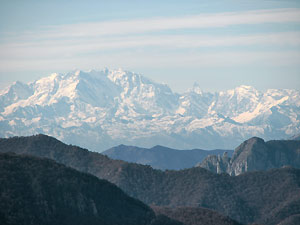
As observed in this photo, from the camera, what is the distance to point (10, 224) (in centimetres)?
18225

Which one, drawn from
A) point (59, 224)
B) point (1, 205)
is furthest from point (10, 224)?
point (59, 224)

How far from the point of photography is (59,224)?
200m

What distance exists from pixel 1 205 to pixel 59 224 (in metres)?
17.8

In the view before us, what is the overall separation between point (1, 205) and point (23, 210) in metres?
7.09

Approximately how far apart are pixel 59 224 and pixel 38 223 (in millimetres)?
7760

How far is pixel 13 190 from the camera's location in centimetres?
19925

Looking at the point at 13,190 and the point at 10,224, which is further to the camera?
the point at 13,190

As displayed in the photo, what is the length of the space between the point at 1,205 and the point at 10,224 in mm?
7349

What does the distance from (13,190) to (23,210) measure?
317 inches

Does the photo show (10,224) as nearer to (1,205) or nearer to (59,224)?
(1,205)

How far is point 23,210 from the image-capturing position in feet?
634

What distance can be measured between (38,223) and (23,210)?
472 centimetres

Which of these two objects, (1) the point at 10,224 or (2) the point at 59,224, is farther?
(2) the point at 59,224

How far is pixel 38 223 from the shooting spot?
634 ft
